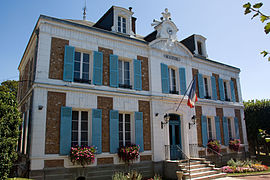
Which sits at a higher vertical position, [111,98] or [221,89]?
[221,89]

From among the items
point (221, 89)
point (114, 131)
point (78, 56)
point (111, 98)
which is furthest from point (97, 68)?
point (221, 89)

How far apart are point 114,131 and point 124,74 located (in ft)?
9.62

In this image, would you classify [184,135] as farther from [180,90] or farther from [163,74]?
[163,74]

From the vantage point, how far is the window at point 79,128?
8.95 meters

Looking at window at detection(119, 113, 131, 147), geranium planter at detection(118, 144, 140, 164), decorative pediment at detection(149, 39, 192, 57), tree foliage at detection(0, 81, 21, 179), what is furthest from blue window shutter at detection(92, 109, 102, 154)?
decorative pediment at detection(149, 39, 192, 57)

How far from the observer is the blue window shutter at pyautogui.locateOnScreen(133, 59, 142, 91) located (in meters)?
11.0

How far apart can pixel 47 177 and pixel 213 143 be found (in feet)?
29.9

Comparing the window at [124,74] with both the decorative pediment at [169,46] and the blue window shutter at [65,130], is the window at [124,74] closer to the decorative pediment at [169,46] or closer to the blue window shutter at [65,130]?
the decorative pediment at [169,46]

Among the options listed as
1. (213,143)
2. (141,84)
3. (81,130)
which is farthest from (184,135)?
(81,130)

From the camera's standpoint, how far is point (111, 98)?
1010cm

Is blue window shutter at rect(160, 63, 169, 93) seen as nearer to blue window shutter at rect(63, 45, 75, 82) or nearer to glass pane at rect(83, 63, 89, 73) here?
glass pane at rect(83, 63, 89, 73)

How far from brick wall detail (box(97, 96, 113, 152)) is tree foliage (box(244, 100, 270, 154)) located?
14.5 metres

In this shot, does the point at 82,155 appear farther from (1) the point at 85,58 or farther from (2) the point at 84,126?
(1) the point at 85,58

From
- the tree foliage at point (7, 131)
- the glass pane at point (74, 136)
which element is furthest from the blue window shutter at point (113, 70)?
the tree foliage at point (7, 131)
